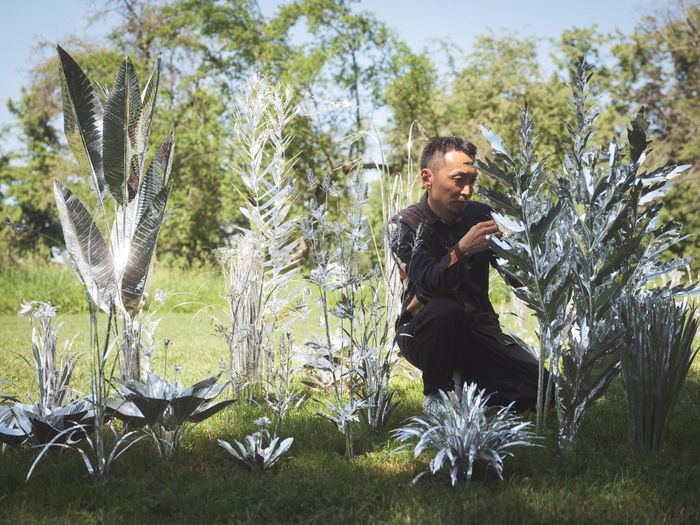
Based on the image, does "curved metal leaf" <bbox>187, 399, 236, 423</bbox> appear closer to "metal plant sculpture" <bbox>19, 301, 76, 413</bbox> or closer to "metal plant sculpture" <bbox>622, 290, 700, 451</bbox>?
"metal plant sculpture" <bbox>19, 301, 76, 413</bbox>

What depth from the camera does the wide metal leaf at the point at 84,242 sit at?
2.01 metres

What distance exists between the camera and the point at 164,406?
6.69 ft

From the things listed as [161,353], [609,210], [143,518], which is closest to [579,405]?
Result: [609,210]

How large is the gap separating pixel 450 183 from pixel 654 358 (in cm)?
110

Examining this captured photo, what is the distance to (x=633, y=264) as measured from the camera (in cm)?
224

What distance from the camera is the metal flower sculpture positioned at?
80.0 inches

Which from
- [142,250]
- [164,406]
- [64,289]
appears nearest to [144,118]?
[142,250]

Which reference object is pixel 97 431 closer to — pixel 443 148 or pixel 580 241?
pixel 580 241

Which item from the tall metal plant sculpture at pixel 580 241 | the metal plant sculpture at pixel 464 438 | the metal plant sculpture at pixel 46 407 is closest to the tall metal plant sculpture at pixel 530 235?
the tall metal plant sculpture at pixel 580 241

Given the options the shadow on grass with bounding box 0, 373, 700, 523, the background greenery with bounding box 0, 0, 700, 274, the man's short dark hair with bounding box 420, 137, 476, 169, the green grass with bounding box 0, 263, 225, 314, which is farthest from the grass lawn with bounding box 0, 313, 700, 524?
the background greenery with bounding box 0, 0, 700, 274

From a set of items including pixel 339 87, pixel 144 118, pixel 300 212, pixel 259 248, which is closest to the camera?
pixel 144 118

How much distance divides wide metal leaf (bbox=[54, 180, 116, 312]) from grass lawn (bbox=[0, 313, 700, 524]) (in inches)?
23.4

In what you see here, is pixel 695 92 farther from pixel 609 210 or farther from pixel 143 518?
pixel 143 518

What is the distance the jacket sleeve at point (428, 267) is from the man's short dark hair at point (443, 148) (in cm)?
32
